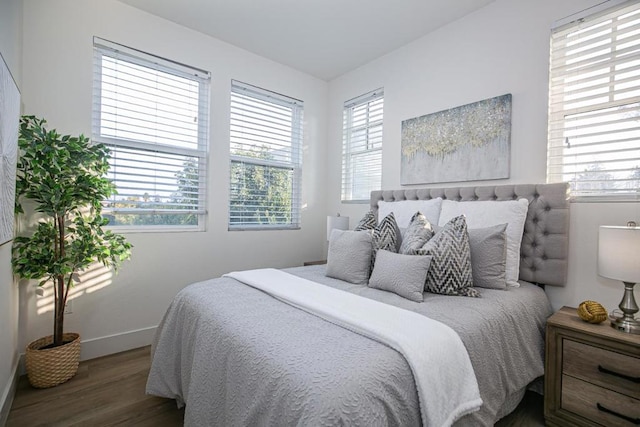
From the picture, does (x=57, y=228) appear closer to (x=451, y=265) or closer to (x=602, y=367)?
(x=451, y=265)

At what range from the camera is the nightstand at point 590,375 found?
139 cm

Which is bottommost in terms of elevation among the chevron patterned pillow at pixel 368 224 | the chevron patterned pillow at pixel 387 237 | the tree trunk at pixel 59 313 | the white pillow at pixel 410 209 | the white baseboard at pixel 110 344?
the white baseboard at pixel 110 344

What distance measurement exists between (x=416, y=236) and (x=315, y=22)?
6.70 feet

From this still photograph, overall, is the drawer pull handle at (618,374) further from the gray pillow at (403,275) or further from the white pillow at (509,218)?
the gray pillow at (403,275)

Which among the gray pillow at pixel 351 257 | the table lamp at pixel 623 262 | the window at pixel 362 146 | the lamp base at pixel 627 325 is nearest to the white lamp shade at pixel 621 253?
the table lamp at pixel 623 262

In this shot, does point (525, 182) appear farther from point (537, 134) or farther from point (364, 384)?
point (364, 384)

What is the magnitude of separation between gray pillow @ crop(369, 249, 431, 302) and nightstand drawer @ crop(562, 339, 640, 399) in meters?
0.79

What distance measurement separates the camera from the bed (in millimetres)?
916

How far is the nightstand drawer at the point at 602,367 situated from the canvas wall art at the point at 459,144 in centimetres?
123

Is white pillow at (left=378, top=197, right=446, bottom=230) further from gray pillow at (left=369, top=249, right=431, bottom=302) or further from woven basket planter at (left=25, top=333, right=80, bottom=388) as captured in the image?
woven basket planter at (left=25, top=333, right=80, bottom=388)

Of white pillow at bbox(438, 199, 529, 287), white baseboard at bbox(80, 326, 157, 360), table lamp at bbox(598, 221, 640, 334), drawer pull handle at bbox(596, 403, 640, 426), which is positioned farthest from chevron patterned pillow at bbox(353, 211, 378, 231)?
white baseboard at bbox(80, 326, 157, 360)

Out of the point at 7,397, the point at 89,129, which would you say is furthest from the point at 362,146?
the point at 7,397

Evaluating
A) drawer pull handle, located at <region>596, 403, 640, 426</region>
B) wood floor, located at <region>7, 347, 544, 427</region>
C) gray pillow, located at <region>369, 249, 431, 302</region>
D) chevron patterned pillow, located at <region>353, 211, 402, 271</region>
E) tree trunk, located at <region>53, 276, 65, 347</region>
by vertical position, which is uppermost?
chevron patterned pillow, located at <region>353, 211, 402, 271</region>

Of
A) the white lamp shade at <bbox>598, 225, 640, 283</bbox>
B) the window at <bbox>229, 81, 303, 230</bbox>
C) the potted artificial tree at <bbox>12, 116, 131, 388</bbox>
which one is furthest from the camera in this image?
the window at <bbox>229, 81, 303, 230</bbox>
